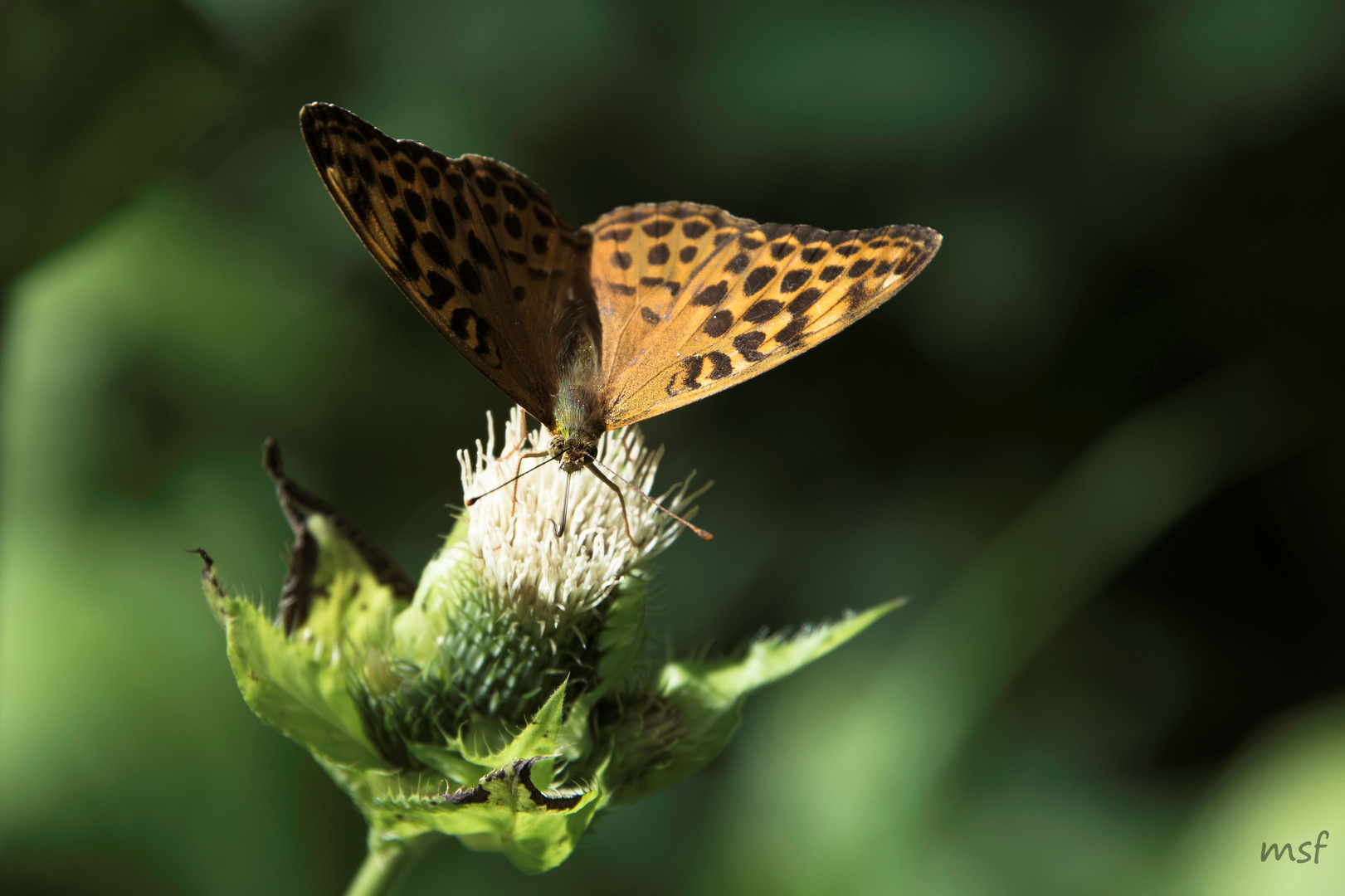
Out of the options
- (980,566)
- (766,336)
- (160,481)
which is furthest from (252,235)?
(980,566)

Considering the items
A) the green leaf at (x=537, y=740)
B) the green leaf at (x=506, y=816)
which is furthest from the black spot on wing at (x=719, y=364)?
the green leaf at (x=506, y=816)

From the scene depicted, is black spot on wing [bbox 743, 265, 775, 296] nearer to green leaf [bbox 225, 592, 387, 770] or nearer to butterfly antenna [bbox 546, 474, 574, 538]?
butterfly antenna [bbox 546, 474, 574, 538]

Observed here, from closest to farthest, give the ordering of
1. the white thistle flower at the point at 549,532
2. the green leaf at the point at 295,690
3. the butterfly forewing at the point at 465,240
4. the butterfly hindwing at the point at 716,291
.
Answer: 1. the green leaf at the point at 295,690
2. the butterfly forewing at the point at 465,240
3. the white thistle flower at the point at 549,532
4. the butterfly hindwing at the point at 716,291

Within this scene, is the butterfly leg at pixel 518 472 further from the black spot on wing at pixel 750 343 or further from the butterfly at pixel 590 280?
the black spot on wing at pixel 750 343

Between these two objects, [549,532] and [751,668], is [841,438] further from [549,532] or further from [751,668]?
[549,532]

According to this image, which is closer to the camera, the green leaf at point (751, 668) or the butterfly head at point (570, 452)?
the green leaf at point (751, 668)
